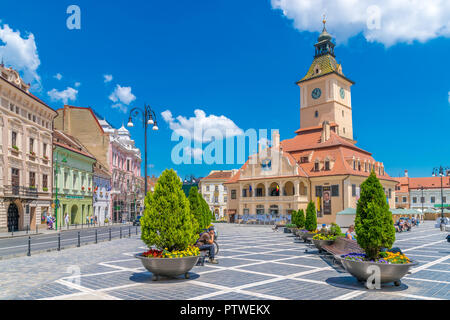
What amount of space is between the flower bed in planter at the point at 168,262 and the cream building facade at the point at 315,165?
1600 inches

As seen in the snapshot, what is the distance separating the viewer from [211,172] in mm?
96312

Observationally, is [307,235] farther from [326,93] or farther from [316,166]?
[326,93]

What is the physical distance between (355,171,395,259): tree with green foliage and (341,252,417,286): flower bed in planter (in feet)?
0.95

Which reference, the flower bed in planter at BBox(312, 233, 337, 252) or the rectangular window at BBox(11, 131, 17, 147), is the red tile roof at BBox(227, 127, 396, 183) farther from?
the flower bed in planter at BBox(312, 233, 337, 252)

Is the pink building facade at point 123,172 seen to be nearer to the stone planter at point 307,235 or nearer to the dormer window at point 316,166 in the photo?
the dormer window at point 316,166

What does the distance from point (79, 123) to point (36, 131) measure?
1996 cm

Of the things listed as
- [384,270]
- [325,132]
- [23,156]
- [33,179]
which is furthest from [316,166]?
[384,270]

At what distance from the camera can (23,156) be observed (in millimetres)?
35344

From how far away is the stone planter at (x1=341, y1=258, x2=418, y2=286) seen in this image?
880cm

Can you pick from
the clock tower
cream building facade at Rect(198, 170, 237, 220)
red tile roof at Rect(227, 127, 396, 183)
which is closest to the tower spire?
the clock tower

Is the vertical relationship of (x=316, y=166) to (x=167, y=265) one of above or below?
above

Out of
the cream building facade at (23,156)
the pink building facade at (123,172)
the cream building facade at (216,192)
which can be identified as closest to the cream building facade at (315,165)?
the pink building facade at (123,172)

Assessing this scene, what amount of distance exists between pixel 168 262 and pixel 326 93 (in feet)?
208

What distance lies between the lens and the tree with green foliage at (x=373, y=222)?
9.59m
